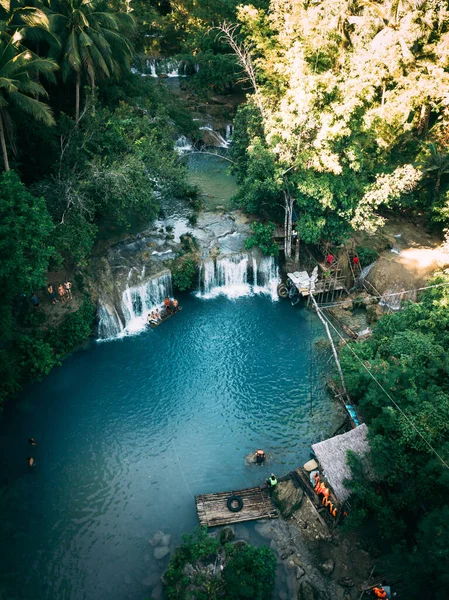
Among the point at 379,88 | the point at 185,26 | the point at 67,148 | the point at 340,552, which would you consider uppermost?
the point at 185,26

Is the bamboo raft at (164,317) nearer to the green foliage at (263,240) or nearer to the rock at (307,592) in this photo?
the green foliage at (263,240)

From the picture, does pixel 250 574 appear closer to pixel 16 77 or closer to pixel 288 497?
pixel 288 497

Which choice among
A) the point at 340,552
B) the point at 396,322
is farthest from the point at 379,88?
the point at 340,552

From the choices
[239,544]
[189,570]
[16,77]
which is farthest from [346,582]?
[16,77]

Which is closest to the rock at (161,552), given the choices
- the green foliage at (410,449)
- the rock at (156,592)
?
the rock at (156,592)

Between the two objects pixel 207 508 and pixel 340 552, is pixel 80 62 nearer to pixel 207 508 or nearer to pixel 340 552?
pixel 207 508

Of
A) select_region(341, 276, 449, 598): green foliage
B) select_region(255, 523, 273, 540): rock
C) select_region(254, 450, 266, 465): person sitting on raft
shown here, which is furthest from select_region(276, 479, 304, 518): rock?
select_region(341, 276, 449, 598): green foliage

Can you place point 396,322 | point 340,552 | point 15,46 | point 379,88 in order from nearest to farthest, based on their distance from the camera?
point 340,552 < point 15,46 < point 396,322 < point 379,88

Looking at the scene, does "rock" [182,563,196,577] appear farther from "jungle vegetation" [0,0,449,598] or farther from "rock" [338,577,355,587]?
"jungle vegetation" [0,0,449,598]
